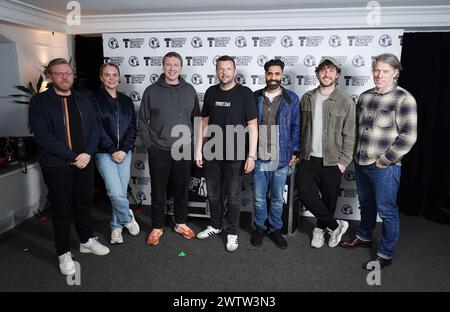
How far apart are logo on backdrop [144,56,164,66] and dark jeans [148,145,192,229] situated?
45.1 inches

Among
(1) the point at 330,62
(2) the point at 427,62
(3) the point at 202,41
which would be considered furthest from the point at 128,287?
(2) the point at 427,62

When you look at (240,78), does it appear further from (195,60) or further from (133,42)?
(133,42)

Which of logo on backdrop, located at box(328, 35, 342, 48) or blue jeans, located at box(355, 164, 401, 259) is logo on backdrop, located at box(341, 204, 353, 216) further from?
logo on backdrop, located at box(328, 35, 342, 48)

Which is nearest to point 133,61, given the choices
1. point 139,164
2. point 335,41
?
point 139,164

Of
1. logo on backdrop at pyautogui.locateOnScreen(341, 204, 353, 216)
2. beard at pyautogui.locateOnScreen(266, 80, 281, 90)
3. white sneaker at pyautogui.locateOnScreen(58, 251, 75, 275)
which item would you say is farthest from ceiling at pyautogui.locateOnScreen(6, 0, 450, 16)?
white sneaker at pyautogui.locateOnScreen(58, 251, 75, 275)

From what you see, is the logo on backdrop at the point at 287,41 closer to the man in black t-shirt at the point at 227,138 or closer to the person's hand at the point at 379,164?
the man in black t-shirt at the point at 227,138

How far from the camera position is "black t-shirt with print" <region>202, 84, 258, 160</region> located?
232cm

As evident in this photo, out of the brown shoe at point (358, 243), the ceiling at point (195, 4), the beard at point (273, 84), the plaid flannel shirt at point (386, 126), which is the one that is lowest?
the brown shoe at point (358, 243)

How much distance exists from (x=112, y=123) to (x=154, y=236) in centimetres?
96

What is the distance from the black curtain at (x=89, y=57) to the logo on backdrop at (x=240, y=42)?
168 centimetres

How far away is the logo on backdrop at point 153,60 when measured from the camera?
3.20 meters

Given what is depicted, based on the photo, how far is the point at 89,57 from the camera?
12.2ft

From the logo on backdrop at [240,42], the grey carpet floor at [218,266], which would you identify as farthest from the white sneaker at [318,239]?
the logo on backdrop at [240,42]
